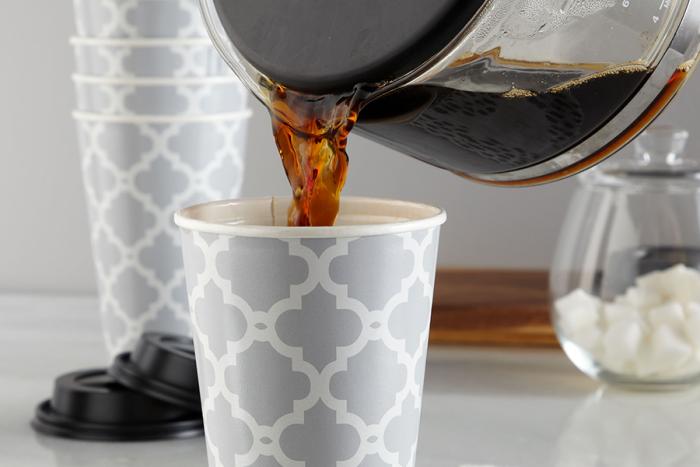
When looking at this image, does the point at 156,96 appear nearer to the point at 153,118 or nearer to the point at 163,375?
the point at 153,118

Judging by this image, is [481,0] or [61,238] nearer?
[481,0]

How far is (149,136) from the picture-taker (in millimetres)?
852

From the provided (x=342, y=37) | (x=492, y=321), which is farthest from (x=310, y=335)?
(x=492, y=321)

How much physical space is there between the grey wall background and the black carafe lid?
664mm

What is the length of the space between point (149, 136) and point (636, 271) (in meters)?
0.39

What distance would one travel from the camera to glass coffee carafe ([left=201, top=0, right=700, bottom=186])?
48 centimetres

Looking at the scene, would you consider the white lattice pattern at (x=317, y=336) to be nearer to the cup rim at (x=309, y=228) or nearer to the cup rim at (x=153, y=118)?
the cup rim at (x=309, y=228)

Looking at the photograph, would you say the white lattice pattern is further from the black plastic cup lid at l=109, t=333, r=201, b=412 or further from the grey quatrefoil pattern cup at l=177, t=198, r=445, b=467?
the black plastic cup lid at l=109, t=333, r=201, b=412

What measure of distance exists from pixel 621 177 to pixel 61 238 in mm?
661

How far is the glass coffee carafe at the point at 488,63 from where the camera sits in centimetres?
48

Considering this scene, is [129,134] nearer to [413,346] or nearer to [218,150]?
[218,150]

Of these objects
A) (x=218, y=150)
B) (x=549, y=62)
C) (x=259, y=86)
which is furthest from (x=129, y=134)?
(x=549, y=62)

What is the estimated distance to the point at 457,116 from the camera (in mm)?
523

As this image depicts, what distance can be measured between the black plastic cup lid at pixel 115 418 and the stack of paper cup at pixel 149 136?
0.40ft
